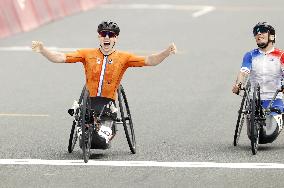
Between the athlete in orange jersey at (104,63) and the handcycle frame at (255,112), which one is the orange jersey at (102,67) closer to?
the athlete in orange jersey at (104,63)

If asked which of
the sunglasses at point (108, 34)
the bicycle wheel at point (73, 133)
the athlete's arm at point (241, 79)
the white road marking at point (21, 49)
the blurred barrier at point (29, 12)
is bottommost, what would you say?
the bicycle wheel at point (73, 133)

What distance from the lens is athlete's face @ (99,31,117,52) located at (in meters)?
15.3

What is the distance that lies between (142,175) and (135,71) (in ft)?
33.6

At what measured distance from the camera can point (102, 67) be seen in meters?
15.3

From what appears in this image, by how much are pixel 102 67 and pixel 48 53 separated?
0.63 meters

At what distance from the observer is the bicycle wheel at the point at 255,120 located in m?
15.4

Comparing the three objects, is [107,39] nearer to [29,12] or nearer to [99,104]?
[99,104]

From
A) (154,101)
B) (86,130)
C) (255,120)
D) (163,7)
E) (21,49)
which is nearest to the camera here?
(86,130)

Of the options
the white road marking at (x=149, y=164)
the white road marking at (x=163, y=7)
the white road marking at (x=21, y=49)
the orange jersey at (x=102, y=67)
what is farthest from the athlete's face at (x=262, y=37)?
the white road marking at (x=163, y=7)

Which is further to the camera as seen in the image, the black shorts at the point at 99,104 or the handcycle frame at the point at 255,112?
the handcycle frame at the point at 255,112

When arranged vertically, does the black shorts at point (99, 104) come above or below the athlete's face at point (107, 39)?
below

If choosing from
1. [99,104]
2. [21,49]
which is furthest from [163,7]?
[99,104]

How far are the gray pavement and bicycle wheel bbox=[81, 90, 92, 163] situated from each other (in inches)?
11.6

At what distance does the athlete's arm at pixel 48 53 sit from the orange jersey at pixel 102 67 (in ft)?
0.27
